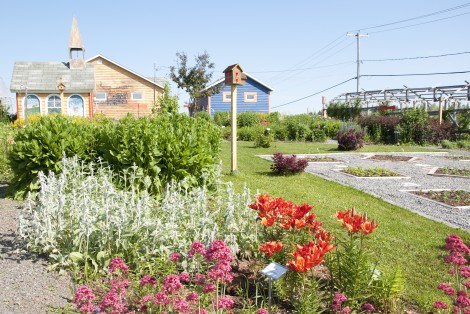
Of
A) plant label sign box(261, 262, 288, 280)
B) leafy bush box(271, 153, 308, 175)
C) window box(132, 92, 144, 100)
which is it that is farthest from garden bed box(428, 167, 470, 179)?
window box(132, 92, 144, 100)

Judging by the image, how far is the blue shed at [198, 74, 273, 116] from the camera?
37000mm

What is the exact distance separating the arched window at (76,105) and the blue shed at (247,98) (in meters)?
11.6

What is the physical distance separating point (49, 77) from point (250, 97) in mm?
16080

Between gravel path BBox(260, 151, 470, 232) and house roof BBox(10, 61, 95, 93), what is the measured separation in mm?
18879

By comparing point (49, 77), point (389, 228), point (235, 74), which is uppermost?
point (49, 77)

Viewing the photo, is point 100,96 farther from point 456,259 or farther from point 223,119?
point 456,259

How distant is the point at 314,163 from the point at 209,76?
22892 mm

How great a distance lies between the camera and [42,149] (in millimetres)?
6723

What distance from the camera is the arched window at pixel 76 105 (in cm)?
2781

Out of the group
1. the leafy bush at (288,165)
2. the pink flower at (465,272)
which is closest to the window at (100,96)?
the leafy bush at (288,165)

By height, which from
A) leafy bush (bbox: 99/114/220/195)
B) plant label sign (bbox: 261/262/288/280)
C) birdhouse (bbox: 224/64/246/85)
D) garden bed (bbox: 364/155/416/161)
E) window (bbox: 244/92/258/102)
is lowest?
plant label sign (bbox: 261/262/288/280)

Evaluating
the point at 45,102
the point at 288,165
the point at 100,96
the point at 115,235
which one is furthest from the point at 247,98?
the point at 115,235

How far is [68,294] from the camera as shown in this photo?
3289 millimetres

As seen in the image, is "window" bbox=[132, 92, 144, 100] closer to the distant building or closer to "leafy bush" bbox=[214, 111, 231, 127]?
the distant building
